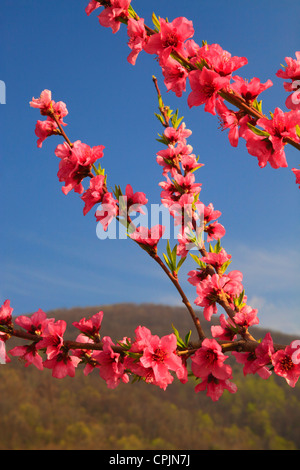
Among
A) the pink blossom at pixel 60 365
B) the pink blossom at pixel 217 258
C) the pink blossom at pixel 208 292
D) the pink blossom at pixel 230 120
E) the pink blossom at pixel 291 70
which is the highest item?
the pink blossom at pixel 291 70

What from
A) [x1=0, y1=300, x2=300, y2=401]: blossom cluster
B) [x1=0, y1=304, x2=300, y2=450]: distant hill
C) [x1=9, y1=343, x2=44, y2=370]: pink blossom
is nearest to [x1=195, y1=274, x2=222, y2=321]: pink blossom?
[x1=0, y1=300, x2=300, y2=401]: blossom cluster

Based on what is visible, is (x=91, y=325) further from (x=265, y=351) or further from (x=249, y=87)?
(x=249, y=87)

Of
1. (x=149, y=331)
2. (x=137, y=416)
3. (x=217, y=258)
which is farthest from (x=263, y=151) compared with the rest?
(x=137, y=416)

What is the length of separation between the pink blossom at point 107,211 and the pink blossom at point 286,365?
1.91 ft

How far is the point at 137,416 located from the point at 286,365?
179 inches

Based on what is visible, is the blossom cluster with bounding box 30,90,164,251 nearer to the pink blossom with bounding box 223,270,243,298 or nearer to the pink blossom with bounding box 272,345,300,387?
the pink blossom with bounding box 223,270,243,298

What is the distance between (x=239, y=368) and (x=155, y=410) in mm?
1798

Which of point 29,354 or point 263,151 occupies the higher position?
point 263,151

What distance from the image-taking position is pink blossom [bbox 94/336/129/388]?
3.43ft

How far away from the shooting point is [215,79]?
0.94 metres

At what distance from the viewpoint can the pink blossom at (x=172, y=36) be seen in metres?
1.02

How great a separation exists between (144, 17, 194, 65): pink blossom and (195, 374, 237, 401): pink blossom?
35.1 inches

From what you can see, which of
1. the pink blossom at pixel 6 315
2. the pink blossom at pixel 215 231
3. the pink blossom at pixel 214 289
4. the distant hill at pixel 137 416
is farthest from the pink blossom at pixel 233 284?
the distant hill at pixel 137 416

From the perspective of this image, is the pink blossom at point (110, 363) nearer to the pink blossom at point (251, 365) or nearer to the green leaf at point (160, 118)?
the pink blossom at point (251, 365)
